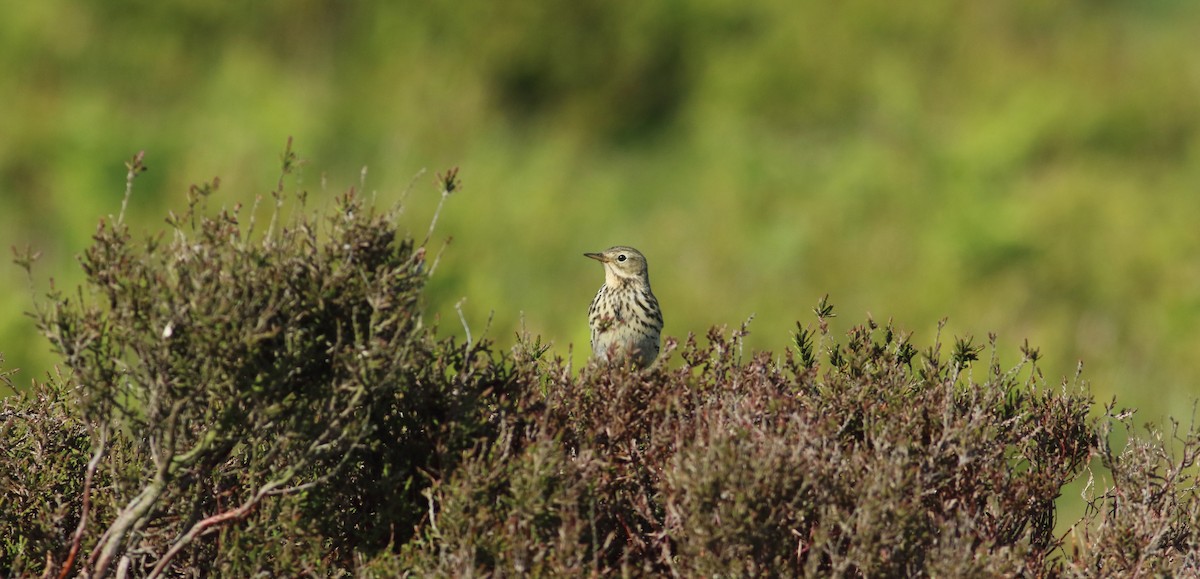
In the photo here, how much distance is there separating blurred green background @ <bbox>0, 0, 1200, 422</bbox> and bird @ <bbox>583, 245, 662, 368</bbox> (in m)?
3.75

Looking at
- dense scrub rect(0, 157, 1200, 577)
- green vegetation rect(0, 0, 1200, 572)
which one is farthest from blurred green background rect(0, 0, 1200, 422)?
dense scrub rect(0, 157, 1200, 577)

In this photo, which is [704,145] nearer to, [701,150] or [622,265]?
[701,150]

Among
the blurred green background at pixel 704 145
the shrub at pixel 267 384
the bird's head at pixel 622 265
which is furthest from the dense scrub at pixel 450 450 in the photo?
the blurred green background at pixel 704 145

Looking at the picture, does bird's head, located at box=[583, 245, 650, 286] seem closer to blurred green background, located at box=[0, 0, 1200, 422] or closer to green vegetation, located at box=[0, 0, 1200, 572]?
green vegetation, located at box=[0, 0, 1200, 572]

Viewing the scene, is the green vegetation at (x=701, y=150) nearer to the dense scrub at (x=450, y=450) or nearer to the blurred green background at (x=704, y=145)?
the blurred green background at (x=704, y=145)

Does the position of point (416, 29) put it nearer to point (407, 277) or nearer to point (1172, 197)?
point (1172, 197)

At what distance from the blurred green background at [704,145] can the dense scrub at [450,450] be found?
5.63 metres

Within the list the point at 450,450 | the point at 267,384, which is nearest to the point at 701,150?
the point at 450,450

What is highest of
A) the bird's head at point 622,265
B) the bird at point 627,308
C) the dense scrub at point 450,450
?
the bird's head at point 622,265

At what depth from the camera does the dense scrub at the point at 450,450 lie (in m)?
4.03

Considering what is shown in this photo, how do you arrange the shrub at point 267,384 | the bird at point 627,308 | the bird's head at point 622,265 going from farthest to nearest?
the bird's head at point 622,265, the bird at point 627,308, the shrub at point 267,384

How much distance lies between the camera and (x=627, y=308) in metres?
6.34

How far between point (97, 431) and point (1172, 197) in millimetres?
12973

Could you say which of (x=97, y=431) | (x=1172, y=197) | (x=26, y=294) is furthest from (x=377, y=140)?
(x=97, y=431)
